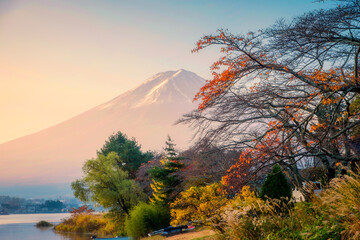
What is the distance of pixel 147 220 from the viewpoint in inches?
846

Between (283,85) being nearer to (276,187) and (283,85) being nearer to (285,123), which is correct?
(285,123)

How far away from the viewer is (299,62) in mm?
8422

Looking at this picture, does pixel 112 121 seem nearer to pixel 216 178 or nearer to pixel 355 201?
pixel 216 178

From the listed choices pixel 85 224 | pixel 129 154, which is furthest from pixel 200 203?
pixel 85 224

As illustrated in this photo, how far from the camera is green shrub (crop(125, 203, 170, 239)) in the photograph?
21344 mm

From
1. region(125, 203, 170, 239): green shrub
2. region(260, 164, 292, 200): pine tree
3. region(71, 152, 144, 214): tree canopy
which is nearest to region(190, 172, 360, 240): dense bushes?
region(260, 164, 292, 200): pine tree

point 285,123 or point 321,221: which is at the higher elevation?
point 285,123

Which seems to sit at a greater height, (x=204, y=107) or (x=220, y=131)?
(x=204, y=107)

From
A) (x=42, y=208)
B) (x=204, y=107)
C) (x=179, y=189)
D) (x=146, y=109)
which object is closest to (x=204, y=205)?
(x=179, y=189)

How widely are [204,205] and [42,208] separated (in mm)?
96396

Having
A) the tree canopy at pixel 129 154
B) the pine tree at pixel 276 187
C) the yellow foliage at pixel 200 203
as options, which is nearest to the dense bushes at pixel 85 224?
the tree canopy at pixel 129 154

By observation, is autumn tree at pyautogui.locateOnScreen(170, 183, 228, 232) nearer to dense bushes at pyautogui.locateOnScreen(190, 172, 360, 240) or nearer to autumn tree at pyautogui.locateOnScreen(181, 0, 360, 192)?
Answer: autumn tree at pyautogui.locateOnScreen(181, 0, 360, 192)

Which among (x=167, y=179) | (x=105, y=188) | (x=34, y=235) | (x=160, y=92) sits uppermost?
(x=160, y=92)

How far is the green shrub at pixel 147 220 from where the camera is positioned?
70.0 feet
